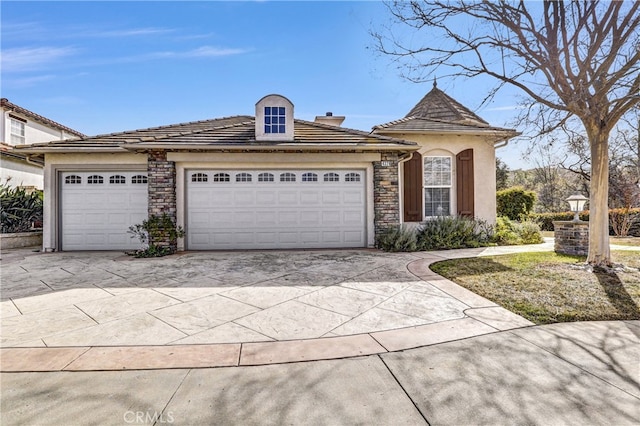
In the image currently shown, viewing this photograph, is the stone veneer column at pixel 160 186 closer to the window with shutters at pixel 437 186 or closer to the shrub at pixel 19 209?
the shrub at pixel 19 209

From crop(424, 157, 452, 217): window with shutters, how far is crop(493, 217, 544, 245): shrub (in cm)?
196

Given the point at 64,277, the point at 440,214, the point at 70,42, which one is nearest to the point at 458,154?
the point at 440,214

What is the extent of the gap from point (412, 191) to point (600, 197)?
5.00 meters

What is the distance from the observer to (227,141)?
8.80 metres

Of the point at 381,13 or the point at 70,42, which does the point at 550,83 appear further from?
the point at 70,42

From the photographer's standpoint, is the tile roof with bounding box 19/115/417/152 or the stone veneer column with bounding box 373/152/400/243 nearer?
the tile roof with bounding box 19/115/417/152

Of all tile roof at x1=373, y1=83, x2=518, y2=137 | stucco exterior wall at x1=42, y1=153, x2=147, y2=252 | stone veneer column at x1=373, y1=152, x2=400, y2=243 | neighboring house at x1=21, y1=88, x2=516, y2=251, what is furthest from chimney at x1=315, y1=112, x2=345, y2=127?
stucco exterior wall at x1=42, y1=153, x2=147, y2=252

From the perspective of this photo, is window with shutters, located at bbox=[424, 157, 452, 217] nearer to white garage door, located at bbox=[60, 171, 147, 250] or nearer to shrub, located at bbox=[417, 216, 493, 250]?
shrub, located at bbox=[417, 216, 493, 250]

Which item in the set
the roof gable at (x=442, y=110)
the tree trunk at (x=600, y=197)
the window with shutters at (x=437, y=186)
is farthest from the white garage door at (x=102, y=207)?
the tree trunk at (x=600, y=197)

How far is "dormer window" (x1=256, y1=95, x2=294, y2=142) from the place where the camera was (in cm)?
909

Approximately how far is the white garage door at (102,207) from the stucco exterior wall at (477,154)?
8.48m

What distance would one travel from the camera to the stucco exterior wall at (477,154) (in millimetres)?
10727

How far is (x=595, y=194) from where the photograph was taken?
625 cm

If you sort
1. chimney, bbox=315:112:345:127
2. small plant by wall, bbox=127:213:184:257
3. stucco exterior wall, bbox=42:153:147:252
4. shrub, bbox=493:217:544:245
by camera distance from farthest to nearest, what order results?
chimney, bbox=315:112:345:127, shrub, bbox=493:217:544:245, stucco exterior wall, bbox=42:153:147:252, small plant by wall, bbox=127:213:184:257
